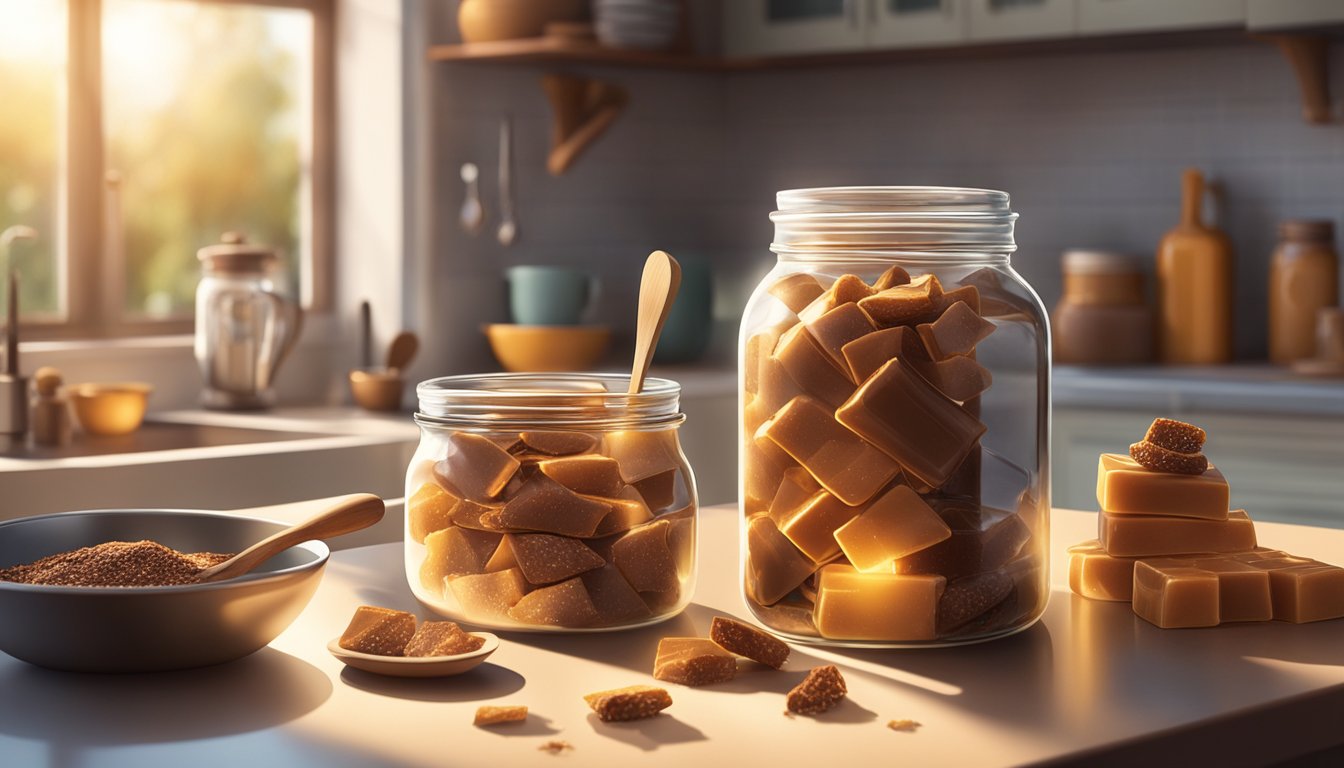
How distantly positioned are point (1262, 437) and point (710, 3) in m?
1.82

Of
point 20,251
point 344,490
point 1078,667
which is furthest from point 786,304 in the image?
point 20,251

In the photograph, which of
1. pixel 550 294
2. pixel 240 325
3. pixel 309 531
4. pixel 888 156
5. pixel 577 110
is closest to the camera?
pixel 309 531

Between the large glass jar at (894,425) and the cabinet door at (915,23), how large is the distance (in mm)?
2654

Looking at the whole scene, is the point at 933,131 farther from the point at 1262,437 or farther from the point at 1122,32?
the point at 1262,437

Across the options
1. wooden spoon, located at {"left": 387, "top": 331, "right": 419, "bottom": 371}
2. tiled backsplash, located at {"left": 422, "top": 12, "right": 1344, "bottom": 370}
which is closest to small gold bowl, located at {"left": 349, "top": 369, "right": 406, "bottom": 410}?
wooden spoon, located at {"left": 387, "top": 331, "right": 419, "bottom": 371}

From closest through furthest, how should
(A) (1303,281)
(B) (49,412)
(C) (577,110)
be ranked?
1. (B) (49,412)
2. (A) (1303,281)
3. (C) (577,110)

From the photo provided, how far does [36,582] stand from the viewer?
A: 0.91 meters

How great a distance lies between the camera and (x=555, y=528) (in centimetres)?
95

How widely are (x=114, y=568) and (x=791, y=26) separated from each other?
10.2 feet

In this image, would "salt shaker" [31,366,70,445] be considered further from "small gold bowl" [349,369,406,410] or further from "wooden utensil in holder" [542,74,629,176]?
"wooden utensil in holder" [542,74,629,176]

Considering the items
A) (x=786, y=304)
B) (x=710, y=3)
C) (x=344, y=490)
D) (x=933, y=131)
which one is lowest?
(x=344, y=490)

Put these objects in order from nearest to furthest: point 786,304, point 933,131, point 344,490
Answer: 1. point 786,304
2. point 344,490
3. point 933,131

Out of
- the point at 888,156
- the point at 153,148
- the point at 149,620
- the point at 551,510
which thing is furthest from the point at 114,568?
the point at 888,156

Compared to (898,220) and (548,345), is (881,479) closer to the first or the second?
(898,220)
